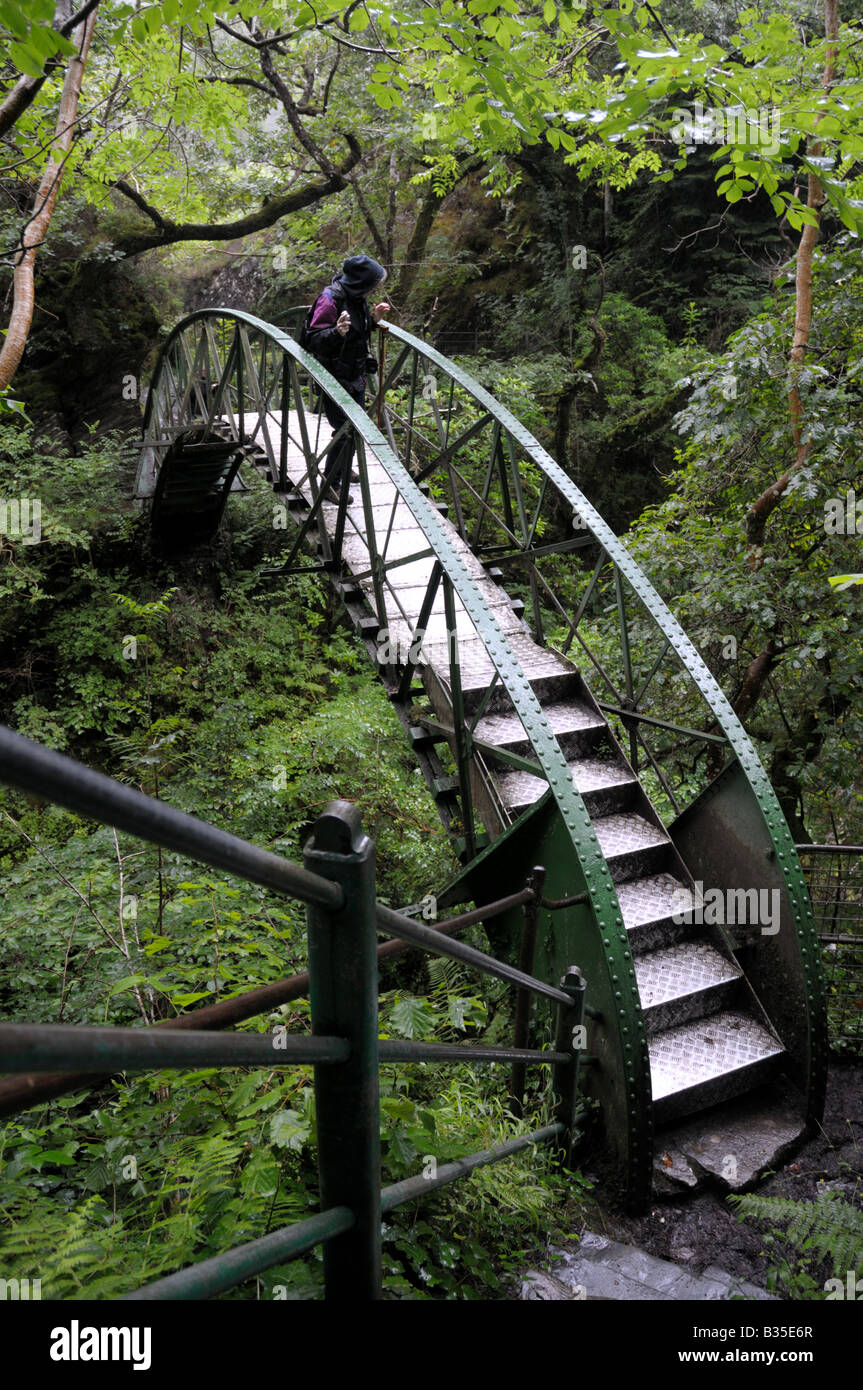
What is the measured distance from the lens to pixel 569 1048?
3535 millimetres

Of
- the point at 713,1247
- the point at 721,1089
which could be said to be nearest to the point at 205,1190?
the point at 713,1247

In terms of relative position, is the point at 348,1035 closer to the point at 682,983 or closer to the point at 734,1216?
the point at 734,1216

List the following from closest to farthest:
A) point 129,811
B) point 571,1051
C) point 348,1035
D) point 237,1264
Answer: point 129,811 < point 237,1264 < point 348,1035 < point 571,1051

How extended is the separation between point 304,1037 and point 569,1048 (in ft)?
8.69

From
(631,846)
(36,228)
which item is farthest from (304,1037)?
(36,228)

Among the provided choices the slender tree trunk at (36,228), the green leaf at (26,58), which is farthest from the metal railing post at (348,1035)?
the slender tree trunk at (36,228)

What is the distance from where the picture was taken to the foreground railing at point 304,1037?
754mm

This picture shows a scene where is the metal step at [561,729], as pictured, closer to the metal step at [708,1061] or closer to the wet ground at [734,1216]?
the metal step at [708,1061]

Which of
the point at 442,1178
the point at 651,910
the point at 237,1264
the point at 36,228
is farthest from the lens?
the point at 36,228

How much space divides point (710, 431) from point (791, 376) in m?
0.74

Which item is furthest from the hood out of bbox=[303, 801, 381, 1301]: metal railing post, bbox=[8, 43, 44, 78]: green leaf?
bbox=[303, 801, 381, 1301]: metal railing post

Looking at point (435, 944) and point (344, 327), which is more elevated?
point (344, 327)

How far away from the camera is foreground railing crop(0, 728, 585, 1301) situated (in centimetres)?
75

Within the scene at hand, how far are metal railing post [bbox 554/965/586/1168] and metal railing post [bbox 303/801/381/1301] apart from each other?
7.07 feet
